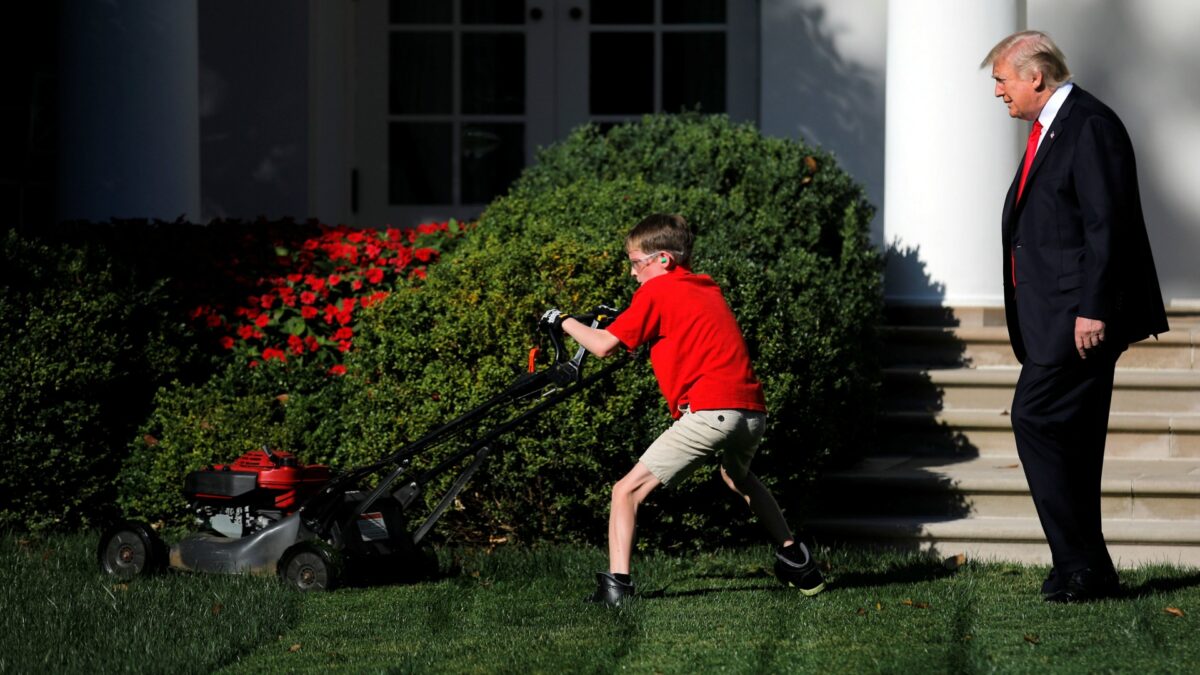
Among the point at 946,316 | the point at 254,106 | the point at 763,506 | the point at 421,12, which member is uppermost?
the point at 421,12

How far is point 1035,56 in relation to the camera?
5.46 metres

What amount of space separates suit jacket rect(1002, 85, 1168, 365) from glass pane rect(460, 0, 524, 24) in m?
6.63

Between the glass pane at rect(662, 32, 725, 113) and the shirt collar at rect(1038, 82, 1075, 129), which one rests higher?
the glass pane at rect(662, 32, 725, 113)

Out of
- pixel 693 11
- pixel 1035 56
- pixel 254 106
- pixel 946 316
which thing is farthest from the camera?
pixel 693 11

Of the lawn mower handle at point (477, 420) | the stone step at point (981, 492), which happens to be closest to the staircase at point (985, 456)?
the stone step at point (981, 492)

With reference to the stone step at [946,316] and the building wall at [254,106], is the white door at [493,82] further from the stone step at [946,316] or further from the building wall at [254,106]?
the stone step at [946,316]

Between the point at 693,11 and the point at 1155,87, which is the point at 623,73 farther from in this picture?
the point at 1155,87

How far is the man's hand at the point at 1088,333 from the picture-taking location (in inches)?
206

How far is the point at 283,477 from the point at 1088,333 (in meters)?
3.01

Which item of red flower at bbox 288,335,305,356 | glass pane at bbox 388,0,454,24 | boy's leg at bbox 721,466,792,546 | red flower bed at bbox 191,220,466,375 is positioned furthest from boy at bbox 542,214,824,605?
glass pane at bbox 388,0,454,24

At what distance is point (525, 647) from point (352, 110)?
7277 millimetres

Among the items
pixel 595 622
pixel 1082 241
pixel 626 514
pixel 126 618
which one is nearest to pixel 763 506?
pixel 626 514

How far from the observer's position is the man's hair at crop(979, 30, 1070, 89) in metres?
5.46

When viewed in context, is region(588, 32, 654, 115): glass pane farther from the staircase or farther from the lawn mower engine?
the lawn mower engine
